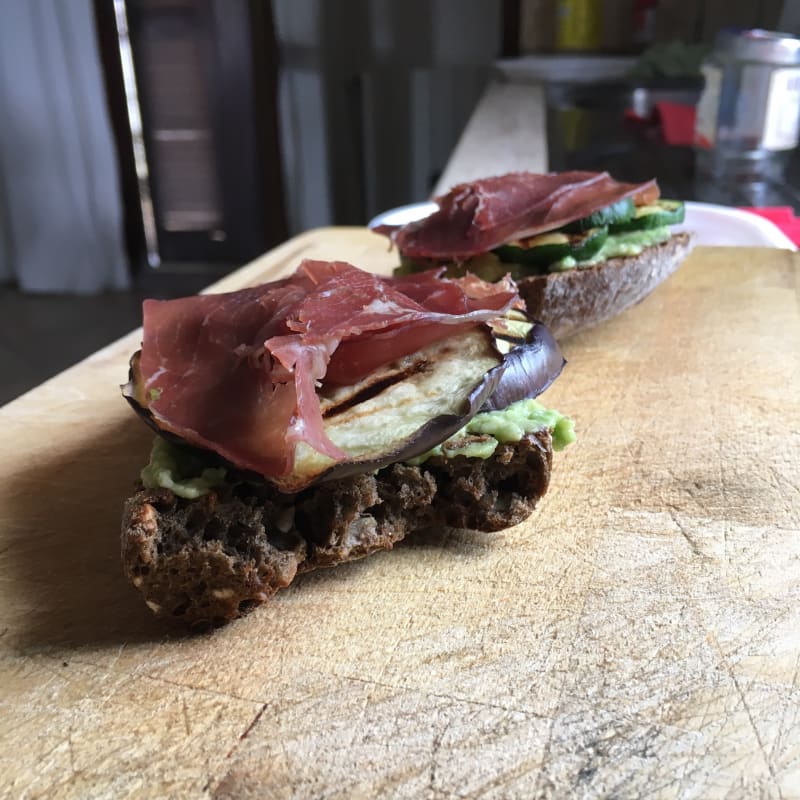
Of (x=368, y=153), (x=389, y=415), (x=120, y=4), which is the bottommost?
(x=368, y=153)

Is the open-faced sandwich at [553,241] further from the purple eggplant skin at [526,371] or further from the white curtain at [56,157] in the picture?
the white curtain at [56,157]

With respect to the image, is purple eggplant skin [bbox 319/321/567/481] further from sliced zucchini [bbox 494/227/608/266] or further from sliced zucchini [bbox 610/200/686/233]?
sliced zucchini [bbox 610/200/686/233]

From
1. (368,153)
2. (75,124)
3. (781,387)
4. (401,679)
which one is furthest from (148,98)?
(401,679)

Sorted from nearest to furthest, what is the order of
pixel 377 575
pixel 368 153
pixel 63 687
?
pixel 63 687 < pixel 377 575 < pixel 368 153

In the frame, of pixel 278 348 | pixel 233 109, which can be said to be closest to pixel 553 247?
pixel 278 348

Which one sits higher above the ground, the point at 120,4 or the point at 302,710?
the point at 120,4

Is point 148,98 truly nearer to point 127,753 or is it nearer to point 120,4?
point 120,4

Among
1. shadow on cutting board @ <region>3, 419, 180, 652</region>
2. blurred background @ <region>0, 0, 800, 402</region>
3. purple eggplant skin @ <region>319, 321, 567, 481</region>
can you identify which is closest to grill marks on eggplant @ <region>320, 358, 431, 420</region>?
purple eggplant skin @ <region>319, 321, 567, 481</region>
